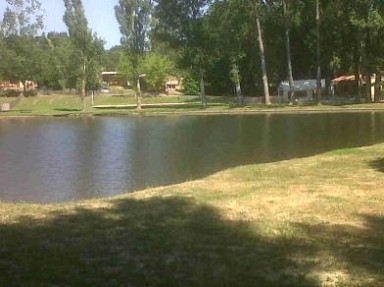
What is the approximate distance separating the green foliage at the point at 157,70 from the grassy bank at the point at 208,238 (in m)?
84.1

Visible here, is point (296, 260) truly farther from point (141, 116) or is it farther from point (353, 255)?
point (141, 116)

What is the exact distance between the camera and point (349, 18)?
5297 cm

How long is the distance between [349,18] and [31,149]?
3548cm

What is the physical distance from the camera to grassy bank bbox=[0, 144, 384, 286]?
5.75 meters

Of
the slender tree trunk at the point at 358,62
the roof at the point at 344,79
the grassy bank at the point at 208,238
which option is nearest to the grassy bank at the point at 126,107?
the slender tree trunk at the point at 358,62

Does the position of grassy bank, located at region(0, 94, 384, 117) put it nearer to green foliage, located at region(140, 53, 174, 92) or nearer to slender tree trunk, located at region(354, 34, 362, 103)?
slender tree trunk, located at region(354, 34, 362, 103)

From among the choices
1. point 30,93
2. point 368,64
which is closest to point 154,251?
point 368,64

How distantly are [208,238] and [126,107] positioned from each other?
61.4 metres

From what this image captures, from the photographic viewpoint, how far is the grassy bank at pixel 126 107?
51.2 metres

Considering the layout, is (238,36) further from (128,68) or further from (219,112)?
(128,68)

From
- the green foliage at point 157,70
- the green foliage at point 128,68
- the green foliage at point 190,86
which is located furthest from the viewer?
the green foliage at point 157,70

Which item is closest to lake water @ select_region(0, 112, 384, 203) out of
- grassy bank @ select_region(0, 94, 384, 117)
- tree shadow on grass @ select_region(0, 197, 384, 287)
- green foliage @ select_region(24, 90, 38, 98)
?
tree shadow on grass @ select_region(0, 197, 384, 287)

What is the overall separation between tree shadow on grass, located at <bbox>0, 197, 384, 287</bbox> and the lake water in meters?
6.36

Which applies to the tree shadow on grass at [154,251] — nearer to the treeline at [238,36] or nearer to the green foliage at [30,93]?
the treeline at [238,36]
